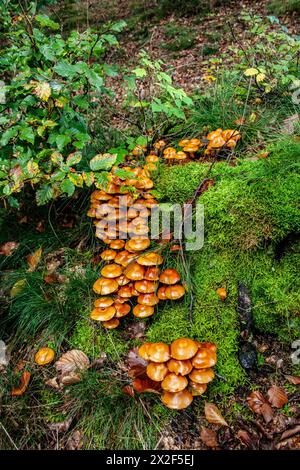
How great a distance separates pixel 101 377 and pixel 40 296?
94 cm

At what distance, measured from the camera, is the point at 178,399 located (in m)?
2.16

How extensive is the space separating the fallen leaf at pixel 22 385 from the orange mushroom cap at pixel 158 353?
1.06 meters

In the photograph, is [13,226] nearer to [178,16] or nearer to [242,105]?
[242,105]

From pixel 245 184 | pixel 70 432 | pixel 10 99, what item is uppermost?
pixel 10 99

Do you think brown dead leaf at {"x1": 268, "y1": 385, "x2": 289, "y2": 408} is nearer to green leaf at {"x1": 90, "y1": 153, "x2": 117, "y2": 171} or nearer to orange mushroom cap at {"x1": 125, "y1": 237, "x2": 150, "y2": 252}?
orange mushroom cap at {"x1": 125, "y1": 237, "x2": 150, "y2": 252}

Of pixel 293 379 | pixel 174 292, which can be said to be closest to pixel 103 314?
pixel 174 292

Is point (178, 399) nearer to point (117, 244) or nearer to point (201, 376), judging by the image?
point (201, 376)

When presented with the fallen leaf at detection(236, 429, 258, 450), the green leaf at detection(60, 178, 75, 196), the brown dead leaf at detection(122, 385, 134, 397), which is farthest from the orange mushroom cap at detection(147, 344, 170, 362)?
the green leaf at detection(60, 178, 75, 196)

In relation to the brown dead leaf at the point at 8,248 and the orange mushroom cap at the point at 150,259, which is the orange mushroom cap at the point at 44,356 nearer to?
the orange mushroom cap at the point at 150,259

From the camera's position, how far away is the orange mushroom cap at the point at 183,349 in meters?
2.18

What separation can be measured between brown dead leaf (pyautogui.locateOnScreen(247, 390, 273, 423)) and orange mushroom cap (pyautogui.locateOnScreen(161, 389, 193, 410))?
1.63 feet

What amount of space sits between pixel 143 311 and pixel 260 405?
1059 mm

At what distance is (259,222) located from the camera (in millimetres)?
2703
